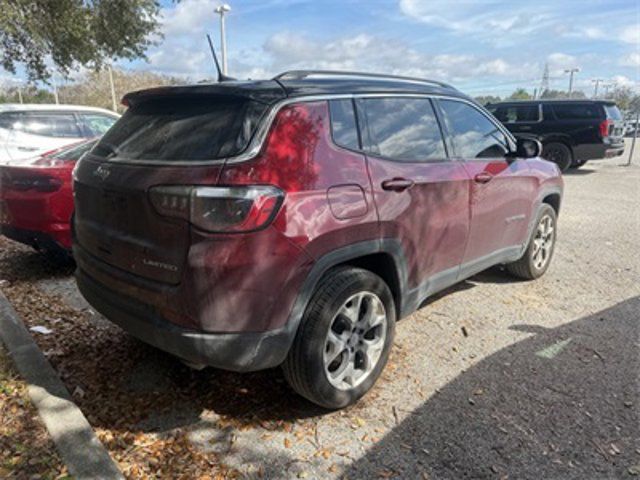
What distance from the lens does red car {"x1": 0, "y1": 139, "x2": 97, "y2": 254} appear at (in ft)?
15.1

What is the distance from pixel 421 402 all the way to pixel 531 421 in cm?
61

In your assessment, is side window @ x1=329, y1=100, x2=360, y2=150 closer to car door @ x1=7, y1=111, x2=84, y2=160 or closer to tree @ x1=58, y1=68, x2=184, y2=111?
car door @ x1=7, y1=111, x2=84, y2=160

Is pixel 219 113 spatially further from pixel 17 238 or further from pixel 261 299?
pixel 17 238

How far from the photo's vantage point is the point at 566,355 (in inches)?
138

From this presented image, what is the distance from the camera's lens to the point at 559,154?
526 inches

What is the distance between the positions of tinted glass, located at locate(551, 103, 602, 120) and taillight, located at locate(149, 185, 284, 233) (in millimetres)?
13023

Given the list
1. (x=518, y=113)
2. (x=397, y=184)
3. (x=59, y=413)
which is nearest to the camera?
(x=59, y=413)

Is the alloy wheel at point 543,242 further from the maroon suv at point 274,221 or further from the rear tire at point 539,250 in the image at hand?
the maroon suv at point 274,221

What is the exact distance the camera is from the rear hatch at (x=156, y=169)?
7.77 ft

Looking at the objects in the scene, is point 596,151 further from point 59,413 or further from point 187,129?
point 59,413

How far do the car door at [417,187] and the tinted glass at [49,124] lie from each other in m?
6.99

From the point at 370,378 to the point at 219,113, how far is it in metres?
1.75

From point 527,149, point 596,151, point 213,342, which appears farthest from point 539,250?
point 596,151

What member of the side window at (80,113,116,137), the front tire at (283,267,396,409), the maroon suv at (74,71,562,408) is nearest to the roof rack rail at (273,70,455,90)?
the maroon suv at (74,71,562,408)
